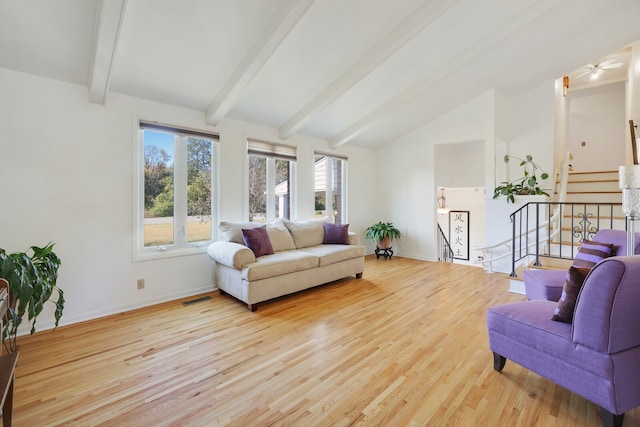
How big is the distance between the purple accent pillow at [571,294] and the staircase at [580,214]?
7.64ft

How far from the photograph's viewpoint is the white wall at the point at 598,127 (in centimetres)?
599

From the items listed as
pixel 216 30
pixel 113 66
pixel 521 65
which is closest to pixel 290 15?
pixel 216 30

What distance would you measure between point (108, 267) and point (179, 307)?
2.80 ft

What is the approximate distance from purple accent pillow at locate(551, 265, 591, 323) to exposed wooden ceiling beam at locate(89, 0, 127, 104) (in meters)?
3.45

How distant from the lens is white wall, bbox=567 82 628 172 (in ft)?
19.7

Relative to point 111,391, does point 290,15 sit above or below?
above

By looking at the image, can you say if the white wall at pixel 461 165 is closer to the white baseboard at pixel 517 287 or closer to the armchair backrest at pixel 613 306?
the white baseboard at pixel 517 287

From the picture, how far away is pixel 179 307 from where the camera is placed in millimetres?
3230

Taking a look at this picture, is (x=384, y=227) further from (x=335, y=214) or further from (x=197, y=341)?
(x=197, y=341)

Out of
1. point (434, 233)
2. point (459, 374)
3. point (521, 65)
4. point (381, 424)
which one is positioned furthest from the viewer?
point (434, 233)

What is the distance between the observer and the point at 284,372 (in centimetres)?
200

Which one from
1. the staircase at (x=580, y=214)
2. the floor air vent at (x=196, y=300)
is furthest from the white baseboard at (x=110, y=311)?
the staircase at (x=580, y=214)

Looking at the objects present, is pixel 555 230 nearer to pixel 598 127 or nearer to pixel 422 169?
pixel 422 169

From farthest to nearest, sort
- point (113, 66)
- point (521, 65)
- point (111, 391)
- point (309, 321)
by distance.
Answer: point (521, 65) → point (309, 321) → point (113, 66) → point (111, 391)
